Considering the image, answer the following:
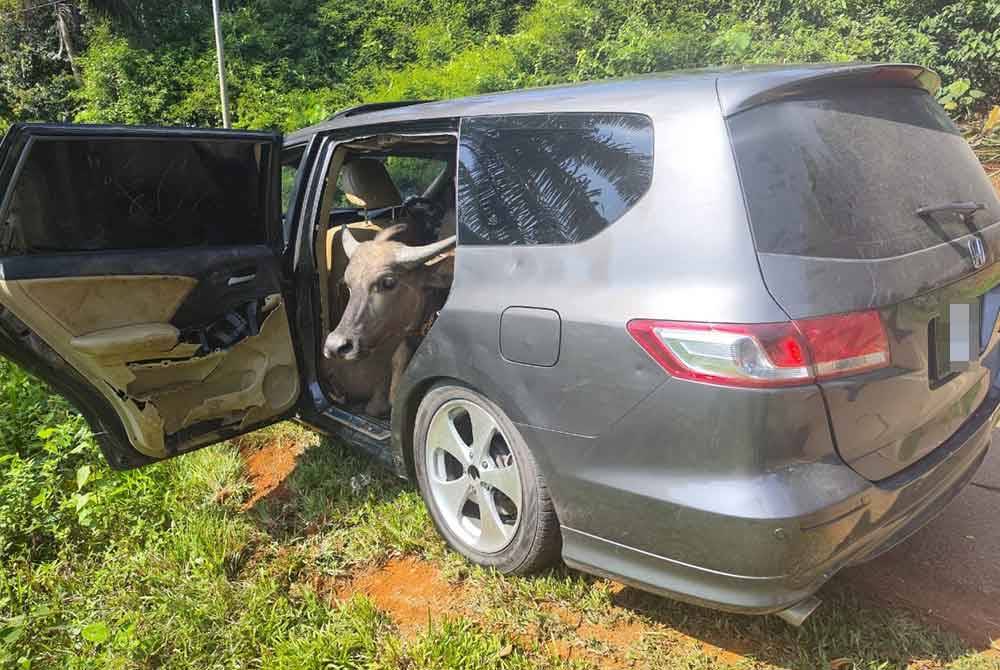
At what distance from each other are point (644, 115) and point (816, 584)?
1.60 meters

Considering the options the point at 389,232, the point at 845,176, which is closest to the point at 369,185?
the point at 389,232

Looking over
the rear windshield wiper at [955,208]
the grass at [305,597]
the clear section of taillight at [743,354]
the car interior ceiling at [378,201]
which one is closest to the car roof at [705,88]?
the rear windshield wiper at [955,208]

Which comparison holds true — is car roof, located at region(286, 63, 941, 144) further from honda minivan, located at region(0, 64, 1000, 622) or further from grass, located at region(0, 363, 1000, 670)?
grass, located at region(0, 363, 1000, 670)

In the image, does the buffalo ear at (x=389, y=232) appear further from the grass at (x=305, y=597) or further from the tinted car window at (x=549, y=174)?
the tinted car window at (x=549, y=174)

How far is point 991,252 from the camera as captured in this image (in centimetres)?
258

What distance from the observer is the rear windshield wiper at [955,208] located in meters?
2.33

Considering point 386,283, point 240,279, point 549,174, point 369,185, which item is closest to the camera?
point 549,174

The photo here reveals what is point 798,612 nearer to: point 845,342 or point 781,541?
point 781,541

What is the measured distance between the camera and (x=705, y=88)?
223 cm

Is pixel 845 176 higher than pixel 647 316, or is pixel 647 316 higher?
pixel 845 176

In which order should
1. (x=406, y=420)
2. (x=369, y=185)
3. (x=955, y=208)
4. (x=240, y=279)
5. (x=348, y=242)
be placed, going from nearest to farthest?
(x=955, y=208) < (x=406, y=420) < (x=240, y=279) < (x=348, y=242) < (x=369, y=185)

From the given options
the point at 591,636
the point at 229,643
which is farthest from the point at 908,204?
the point at 229,643

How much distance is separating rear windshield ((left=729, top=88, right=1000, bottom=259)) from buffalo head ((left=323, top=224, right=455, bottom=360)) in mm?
1975

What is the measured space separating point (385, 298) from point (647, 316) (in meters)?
2.16
